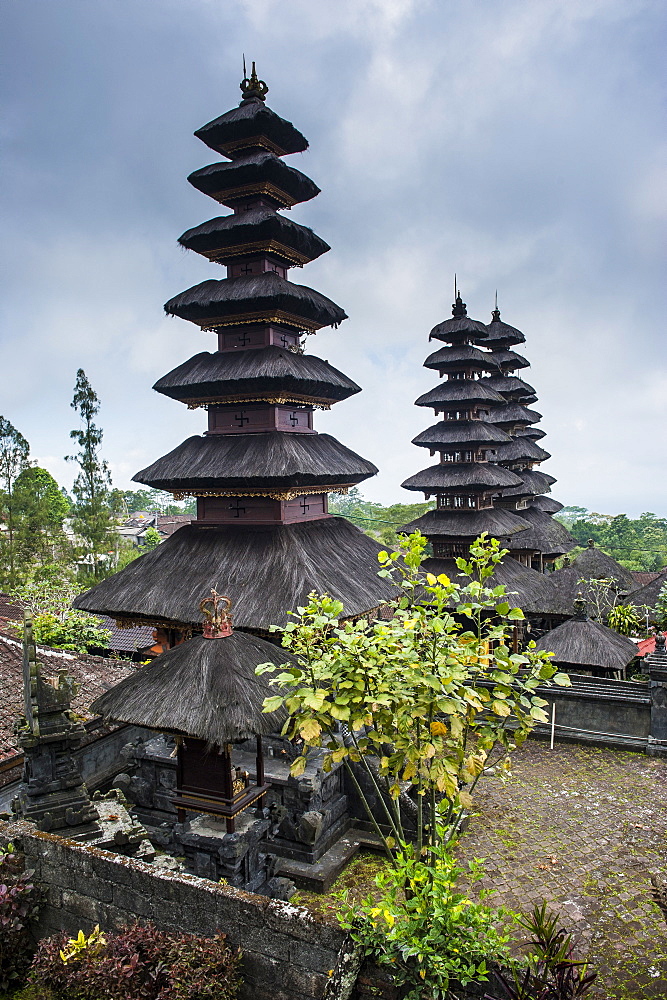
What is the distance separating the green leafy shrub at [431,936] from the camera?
15.6ft

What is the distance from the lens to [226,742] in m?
8.51

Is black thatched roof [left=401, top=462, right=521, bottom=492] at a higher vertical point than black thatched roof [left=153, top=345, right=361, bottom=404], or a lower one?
lower

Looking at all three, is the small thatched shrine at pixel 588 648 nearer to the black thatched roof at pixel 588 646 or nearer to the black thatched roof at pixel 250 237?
the black thatched roof at pixel 588 646

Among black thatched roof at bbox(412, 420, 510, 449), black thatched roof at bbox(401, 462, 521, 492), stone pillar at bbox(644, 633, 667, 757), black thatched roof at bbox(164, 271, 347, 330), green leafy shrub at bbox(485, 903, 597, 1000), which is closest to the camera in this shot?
green leafy shrub at bbox(485, 903, 597, 1000)

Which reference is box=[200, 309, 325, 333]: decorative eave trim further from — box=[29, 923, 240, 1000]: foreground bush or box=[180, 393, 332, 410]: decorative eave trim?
box=[29, 923, 240, 1000]: foreground bush

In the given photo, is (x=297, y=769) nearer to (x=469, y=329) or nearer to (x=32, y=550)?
(x=469, y=329)

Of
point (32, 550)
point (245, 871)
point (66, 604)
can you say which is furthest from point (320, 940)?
point (32, 550)

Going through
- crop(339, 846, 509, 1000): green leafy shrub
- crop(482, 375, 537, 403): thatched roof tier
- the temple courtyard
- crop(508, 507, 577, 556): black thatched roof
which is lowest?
the temple courtyard

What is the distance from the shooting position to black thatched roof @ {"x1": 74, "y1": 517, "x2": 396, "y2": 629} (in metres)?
12.1

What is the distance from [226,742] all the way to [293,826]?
2.75 m

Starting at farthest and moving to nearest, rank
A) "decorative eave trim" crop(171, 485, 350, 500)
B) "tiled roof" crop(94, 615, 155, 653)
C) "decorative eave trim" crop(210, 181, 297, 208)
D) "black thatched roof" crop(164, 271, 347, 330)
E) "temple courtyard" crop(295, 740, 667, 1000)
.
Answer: "tiled roof" crop(94, 615, 155, 653)
"decorative eave trim" crop(210, 181, 297, 208)
"black thatched roof" crop(164, 271, 347, 330)
"decorative eave trim" crop(171, 485, 350, 500)
"temple courtyard" crop(295, 740, 667, 1000)

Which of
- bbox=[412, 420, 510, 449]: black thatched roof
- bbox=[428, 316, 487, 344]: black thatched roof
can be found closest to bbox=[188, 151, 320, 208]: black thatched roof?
bbox=[428, 316, 487, 344]: black thatched roof

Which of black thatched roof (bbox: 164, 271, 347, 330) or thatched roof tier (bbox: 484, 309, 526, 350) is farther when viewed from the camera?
thatched roof tier (bbox: 484, 309, 526, 350)

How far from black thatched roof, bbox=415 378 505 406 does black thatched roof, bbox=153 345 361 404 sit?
8.81m
